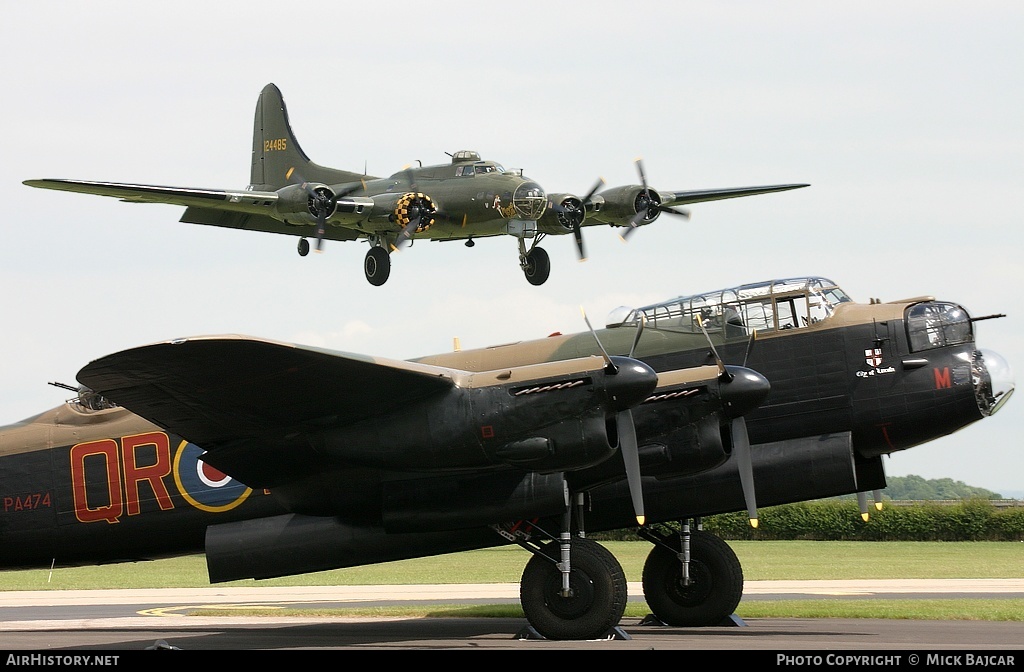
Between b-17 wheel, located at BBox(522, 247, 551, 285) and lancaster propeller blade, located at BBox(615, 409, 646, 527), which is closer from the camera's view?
lancaster propeller blade, located at BBox(615, 409, 646, 527)

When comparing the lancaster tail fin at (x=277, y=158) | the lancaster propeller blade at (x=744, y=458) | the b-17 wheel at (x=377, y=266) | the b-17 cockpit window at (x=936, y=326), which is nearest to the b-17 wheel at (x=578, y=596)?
the lancaster propeller blade at (x=744, y=458)

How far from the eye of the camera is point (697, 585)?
18.2m

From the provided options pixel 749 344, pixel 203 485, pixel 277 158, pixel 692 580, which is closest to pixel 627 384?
pixel 749 344

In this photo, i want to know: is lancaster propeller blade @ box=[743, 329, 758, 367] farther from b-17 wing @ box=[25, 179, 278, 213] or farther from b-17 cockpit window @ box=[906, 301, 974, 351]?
b-17 wing @ box=[25, 179, 278, 213]

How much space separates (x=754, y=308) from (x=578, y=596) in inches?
192

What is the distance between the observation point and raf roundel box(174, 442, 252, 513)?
17.1 meters

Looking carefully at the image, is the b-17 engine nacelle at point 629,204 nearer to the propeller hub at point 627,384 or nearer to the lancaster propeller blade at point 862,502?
the lancaster propeller blade at point 862,502

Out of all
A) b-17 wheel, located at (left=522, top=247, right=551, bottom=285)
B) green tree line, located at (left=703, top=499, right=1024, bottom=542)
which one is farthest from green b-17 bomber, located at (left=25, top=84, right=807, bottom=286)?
green tree line, located at (left=703, top=499, right=1024, bottom=542)

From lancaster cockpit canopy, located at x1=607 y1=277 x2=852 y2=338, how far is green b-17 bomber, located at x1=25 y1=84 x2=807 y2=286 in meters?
9.93

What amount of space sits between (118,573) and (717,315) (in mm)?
30799

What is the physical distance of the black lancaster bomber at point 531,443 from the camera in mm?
14602

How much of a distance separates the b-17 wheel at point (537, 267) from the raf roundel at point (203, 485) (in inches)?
454
